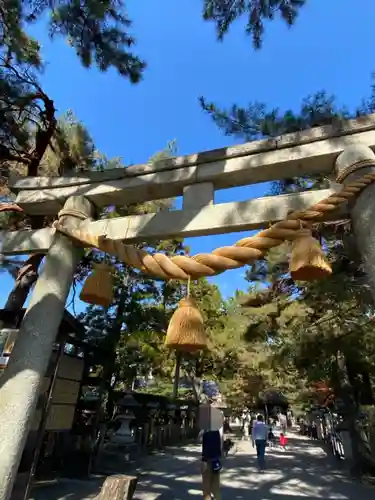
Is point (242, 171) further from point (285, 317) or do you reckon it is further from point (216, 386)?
point (216, 386)

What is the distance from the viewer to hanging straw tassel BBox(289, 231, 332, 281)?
91.7 inches

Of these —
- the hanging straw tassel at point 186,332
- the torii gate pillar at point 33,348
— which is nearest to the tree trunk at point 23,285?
the torii gate pillar at point 33,348

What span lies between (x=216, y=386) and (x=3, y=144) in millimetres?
24107

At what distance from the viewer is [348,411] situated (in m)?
8.06

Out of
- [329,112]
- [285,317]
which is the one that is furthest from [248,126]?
[285,317]

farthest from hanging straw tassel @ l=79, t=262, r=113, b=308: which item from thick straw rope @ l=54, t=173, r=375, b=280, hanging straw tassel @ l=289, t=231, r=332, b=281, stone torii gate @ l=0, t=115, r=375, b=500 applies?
hanging straw tassel @ l=289, t=231, r=332, b=281

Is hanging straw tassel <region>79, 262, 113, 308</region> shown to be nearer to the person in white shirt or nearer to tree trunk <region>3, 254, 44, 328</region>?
tree trunk <region>3, 254, 44, 328</region>

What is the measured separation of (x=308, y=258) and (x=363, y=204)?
634 mm

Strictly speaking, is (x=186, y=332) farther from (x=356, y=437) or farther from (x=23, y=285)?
(x=356, y=437)

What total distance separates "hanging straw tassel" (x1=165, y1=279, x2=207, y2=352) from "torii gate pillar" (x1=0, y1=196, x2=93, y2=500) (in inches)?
56.2

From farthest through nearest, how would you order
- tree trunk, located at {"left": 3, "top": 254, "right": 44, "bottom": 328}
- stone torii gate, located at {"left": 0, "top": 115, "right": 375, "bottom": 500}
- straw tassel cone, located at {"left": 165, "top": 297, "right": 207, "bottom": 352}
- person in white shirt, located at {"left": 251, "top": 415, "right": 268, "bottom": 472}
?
1. person in white shirt, located at {"left": 251, "top": 415, "right": 268, "bottom": 472}
2. tree trunk, located at {"left": 3, "top": 254, "right": 44, "bottom": 328}
3. stone torii gate, located at {"left": 0, "top": 115, "right": 375, "bottom": 500}
4. straw tassel cone, located at {"left": 165, "top": 297, "right": 207, "bottom": 352}

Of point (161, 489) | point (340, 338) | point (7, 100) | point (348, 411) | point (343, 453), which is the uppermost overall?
point (7, 100)

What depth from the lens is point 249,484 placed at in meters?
6.95

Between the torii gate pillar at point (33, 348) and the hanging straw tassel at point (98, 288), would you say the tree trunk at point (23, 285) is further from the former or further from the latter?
the hanging straw tassel at point (98, 288)
